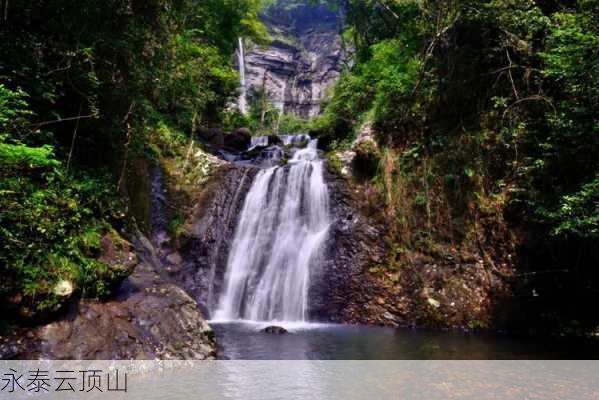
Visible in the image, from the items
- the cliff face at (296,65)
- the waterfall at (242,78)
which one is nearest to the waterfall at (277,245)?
the waterfall at (242,78)

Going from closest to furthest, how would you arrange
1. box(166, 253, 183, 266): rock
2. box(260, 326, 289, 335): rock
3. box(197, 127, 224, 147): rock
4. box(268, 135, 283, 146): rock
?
1. box(260, 326, 289, 335): rock
2. box(166, 253, 183, 266): rock
3. box(197, 127, 224, 147): rock
4. box(268, 135, 283, 146): rock

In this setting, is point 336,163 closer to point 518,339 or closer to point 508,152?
point 508,152

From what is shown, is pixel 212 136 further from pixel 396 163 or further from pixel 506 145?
pixel 506 145

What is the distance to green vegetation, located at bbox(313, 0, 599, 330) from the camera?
6.45m

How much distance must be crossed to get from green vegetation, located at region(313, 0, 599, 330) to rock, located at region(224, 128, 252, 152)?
708cm

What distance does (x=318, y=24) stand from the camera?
49.0m

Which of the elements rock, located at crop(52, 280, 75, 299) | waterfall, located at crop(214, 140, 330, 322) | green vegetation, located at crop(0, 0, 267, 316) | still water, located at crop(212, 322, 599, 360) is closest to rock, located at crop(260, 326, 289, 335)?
still water, located at crop(212, 322, 599, 360)

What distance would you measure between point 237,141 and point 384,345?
487 inches

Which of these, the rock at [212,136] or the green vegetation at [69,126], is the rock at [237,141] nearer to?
the rock at [212,136]

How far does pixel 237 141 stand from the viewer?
16.8m

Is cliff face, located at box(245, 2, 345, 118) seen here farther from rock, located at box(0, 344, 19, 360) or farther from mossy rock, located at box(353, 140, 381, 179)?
rock, located at box(0, 344, 19, 360)

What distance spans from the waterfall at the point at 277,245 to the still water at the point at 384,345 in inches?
50.4

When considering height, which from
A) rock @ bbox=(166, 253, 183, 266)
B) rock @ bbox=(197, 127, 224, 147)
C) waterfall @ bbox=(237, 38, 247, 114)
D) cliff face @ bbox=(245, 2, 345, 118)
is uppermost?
cliff face @ bbox=(245, 2, 345, 118)

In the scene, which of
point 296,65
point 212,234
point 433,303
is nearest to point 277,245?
point 212,234
